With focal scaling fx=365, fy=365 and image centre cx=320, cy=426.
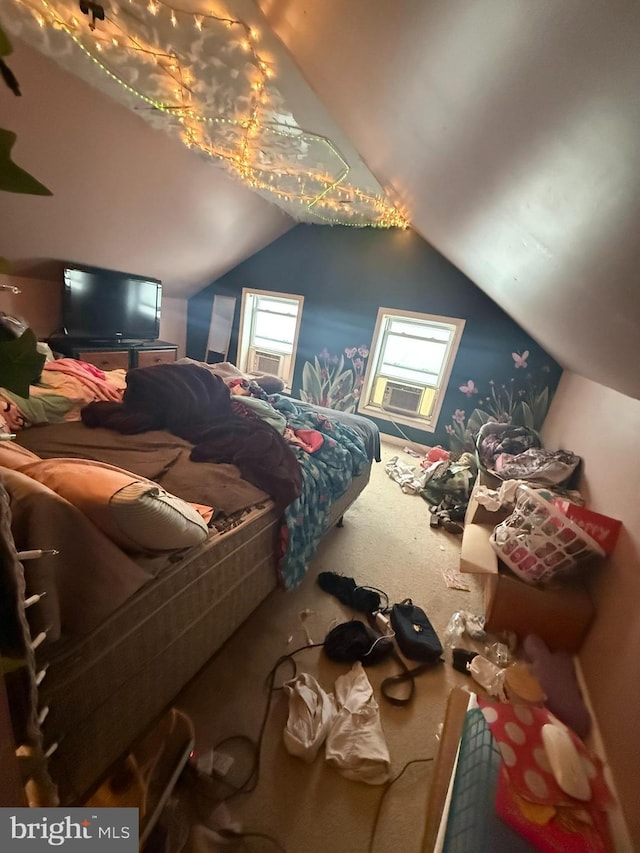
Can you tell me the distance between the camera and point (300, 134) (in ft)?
7.27

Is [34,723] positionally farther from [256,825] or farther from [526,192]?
[526,192]

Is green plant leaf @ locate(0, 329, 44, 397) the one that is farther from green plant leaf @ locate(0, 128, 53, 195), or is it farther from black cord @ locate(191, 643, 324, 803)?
black cord @ locate(191, 643, 324, 803)

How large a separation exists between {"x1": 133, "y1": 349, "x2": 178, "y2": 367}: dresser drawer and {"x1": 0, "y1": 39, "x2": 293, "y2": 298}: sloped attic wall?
0.84 m

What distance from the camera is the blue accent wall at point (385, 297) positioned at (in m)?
3.61

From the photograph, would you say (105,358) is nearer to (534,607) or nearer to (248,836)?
(248,836)

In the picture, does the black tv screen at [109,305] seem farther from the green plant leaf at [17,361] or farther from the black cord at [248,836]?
the black cord at [248,836]

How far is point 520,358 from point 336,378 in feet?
6.44

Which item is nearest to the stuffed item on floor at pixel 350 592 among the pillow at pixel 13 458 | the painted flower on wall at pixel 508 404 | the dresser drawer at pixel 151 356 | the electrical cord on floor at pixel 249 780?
the electrical cord on floor at pixel 249 780

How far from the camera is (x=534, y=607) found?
5.39ft

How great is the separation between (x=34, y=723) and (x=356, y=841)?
101 centimetres

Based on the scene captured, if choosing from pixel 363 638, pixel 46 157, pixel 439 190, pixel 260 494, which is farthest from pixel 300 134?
pixel 363 638

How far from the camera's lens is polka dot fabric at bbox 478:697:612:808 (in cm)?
89

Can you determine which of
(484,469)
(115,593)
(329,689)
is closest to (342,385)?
(484,469)

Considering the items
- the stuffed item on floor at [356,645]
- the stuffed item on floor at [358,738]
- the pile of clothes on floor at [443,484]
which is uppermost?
the pile of clothes on floor at [443,484]
